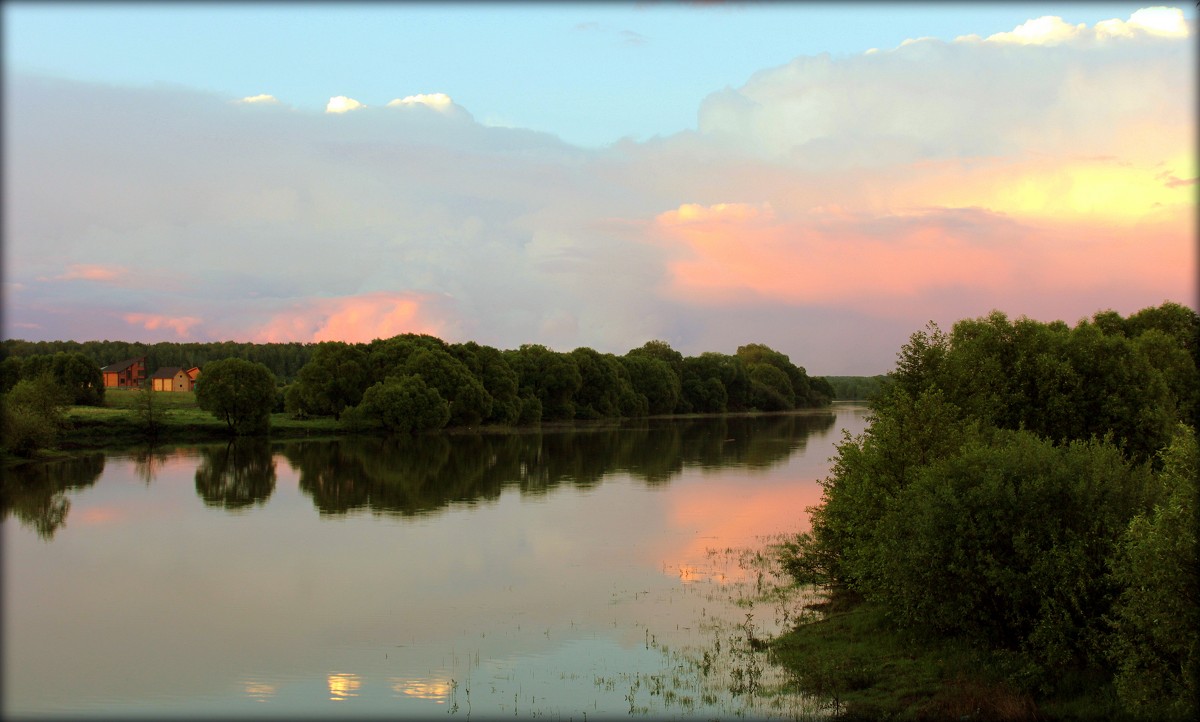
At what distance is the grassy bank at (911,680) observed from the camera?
16156 millimetres

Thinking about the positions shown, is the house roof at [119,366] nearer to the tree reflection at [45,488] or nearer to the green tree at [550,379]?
the green tree at [550,379]

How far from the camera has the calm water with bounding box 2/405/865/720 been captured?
63.5 ft

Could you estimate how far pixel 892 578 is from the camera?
20484 millimetres

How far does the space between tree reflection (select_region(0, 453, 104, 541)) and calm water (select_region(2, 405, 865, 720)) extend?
10.7 inches

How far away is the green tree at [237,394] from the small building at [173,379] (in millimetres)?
59168

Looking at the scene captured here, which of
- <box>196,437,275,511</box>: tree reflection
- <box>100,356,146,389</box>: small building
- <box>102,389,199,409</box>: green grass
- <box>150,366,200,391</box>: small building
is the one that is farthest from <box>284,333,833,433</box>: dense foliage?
<box>150,366,200,391</box>: small building

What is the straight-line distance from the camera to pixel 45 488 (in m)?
52.7

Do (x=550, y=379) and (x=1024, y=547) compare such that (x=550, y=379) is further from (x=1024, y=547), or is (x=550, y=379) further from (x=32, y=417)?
(x=1024, y=547)

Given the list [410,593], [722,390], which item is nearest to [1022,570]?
[410,593]

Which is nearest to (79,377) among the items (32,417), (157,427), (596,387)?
(157,427)

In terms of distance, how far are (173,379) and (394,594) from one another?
130m

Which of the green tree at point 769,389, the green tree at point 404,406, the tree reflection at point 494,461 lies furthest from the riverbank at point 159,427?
the green tree at point 769,389

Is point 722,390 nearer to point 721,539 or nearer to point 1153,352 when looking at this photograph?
point 1153,352

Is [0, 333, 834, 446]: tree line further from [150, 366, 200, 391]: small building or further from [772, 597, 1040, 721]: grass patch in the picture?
[772, 597, 1040, 721]: grass patch
